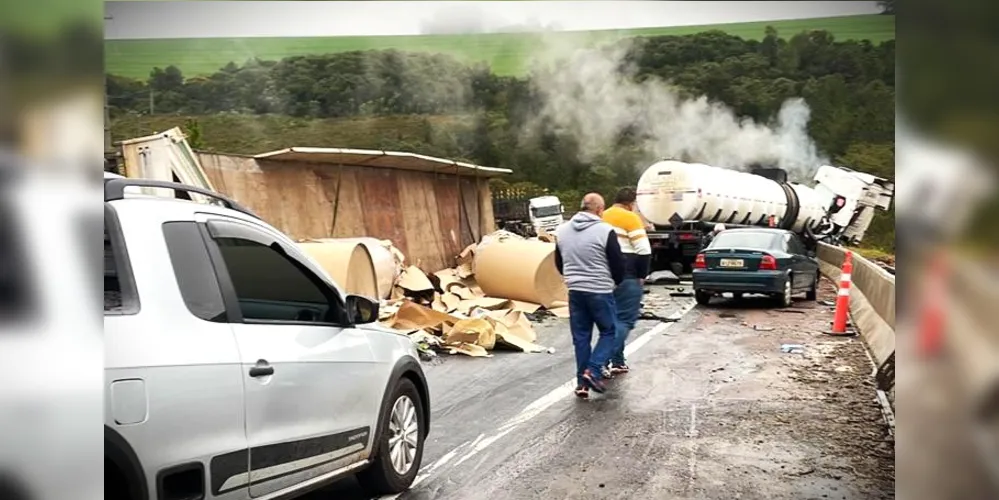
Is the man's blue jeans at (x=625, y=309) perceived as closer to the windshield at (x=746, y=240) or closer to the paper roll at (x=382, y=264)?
the windshield at (x=746, y=240)

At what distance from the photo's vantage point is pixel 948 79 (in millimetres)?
2754

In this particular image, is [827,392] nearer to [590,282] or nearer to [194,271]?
[590,282]

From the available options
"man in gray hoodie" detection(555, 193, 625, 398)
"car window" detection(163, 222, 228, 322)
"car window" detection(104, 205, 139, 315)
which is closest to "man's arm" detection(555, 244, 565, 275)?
"man in gray hoodie" detection(555, 193, 625, 398)

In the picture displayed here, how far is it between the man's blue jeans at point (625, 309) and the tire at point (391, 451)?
1.07 m

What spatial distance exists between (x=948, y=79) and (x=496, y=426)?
2.36m

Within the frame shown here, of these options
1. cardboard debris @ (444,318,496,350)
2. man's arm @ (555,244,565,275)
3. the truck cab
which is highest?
the truck cab

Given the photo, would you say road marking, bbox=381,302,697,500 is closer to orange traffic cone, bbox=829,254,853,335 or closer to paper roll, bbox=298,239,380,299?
orange traffic cone, bbox=829,254,853,335

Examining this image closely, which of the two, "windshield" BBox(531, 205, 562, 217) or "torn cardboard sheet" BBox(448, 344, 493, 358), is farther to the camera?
"torn cardboard sheet" BBox(448, 344, 493, 358)

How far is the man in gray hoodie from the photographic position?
3.87 metres

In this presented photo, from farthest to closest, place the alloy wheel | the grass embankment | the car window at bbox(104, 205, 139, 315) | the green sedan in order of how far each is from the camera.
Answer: the green sedan, the grass embankment, the alloy wheel, the car window at bbox(104, 205, 139, 315)

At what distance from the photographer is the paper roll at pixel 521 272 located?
3.90m

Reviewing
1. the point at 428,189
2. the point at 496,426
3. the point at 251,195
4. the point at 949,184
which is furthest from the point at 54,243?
the point at 949,184

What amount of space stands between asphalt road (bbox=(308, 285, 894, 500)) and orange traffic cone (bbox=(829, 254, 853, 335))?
A: 0.17ft

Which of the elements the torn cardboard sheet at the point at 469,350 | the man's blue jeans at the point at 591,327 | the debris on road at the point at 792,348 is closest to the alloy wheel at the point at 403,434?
→ the torn cardboard sheet at the point at 469,350
